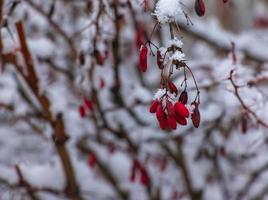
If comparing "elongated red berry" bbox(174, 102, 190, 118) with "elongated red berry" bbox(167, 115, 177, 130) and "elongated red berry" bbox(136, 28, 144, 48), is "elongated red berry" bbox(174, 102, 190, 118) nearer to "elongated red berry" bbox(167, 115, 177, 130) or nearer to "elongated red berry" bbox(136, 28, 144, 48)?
"elongated red berry" bbox(167, 115, 177, 130)

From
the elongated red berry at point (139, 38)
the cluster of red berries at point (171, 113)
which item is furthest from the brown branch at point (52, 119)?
the cluster of red berries at point (171, 113)

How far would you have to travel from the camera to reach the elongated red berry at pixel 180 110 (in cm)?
125

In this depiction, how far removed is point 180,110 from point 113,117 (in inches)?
58.9

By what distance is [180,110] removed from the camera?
125cm

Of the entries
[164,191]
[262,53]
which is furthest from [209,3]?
[164,191]

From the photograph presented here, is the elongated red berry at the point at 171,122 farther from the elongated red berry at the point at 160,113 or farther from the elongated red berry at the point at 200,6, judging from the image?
the elongated red berry at the point at 200,6

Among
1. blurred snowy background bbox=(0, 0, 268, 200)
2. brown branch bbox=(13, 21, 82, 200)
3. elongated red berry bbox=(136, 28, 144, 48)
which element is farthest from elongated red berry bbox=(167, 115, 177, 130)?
brown branch bbox=(13, 21, 82, 200)

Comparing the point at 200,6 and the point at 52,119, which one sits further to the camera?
the point at 52,119

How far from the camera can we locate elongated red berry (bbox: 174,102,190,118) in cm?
125

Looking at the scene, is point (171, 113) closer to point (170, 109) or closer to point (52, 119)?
point (170, 109)

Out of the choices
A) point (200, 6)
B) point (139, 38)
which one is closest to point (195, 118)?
point (200, 6)

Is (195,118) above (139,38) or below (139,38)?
below

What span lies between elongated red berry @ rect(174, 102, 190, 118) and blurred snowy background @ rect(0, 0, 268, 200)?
1.81 ft

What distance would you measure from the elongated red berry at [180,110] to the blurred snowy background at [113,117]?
551 mm
